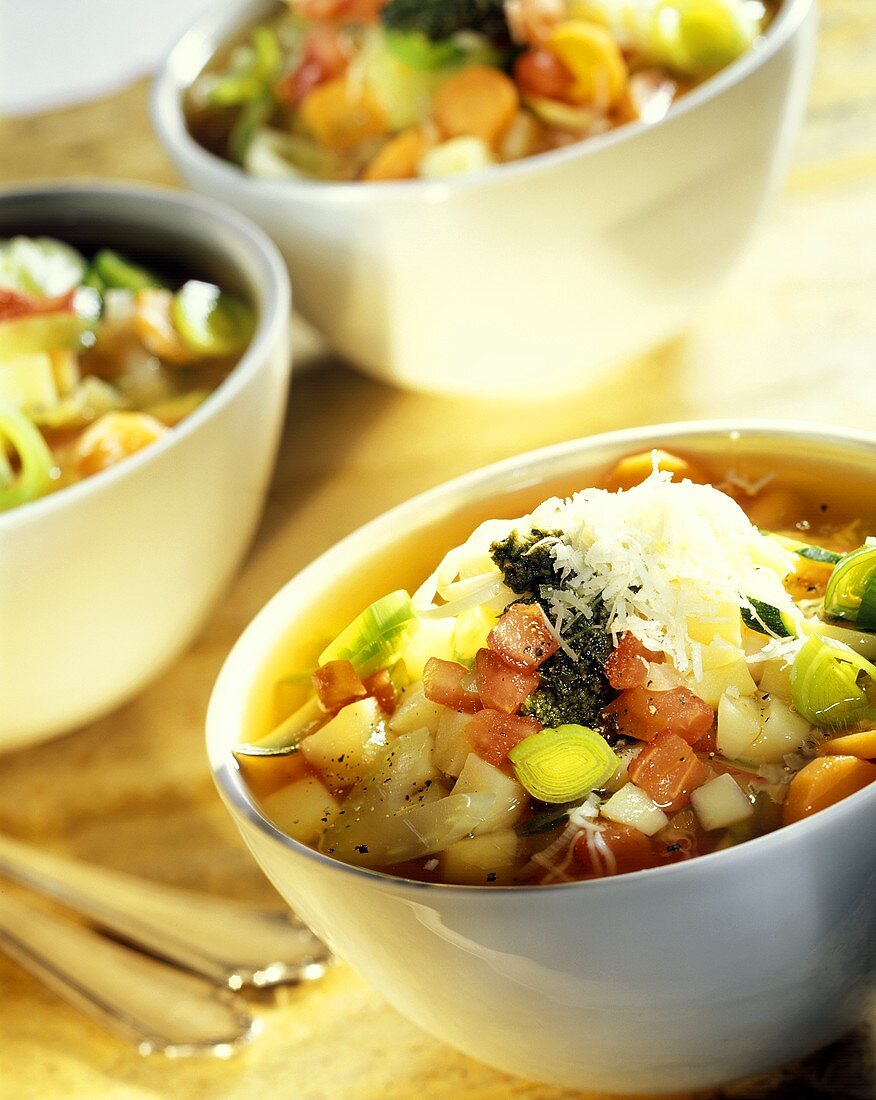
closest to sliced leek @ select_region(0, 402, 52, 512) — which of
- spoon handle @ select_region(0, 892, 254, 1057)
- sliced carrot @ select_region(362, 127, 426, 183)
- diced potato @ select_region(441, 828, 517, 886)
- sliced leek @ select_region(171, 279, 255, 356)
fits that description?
sliced leek @ select_region(171, 279, 255, 356)

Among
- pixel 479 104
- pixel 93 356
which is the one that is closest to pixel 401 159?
pixel 479 104

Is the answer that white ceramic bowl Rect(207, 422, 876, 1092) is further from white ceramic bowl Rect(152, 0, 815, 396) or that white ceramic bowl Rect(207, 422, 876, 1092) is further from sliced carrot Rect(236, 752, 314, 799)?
white ceramic bowl Rect(152, 0, 815, 396)

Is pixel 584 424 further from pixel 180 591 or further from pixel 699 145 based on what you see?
pixel 180 591

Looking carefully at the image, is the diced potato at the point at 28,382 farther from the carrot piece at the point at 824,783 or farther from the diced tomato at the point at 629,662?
the carrot piece at the point at 824,783

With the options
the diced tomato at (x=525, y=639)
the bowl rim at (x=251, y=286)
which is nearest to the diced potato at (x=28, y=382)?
the bowl rim at (x=251, y=286)

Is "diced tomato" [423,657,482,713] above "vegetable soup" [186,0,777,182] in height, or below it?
below
